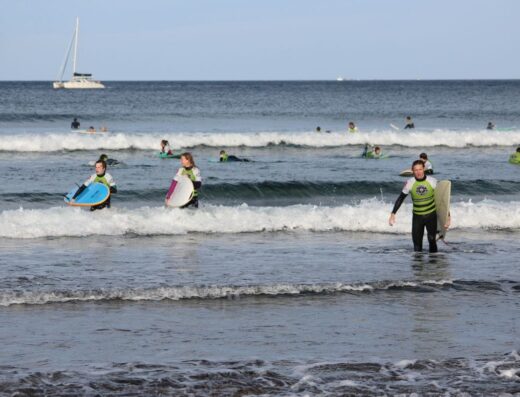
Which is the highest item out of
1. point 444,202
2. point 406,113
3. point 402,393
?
point 406,113

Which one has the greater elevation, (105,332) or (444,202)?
(444,202)

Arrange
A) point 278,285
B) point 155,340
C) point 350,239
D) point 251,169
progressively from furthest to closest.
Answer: point 251,169
point 350,239
point 278,285
point 155,340

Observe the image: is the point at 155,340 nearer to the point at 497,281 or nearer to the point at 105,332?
the point at 105,332

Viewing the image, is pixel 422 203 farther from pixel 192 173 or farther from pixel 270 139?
pixel 270 139

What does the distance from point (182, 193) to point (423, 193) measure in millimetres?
5444

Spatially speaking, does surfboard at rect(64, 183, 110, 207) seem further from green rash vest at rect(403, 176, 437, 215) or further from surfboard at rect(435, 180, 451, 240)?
surfboard at rect(435, 180, 451, 240)

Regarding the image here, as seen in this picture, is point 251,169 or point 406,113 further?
point 406,113

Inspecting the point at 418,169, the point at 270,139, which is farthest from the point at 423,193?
the point at 270,139

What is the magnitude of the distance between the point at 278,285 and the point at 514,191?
A: 16992mm

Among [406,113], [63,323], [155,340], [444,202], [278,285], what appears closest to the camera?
[155,340]

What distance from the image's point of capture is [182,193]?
60.0 feet

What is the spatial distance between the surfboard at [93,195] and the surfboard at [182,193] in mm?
1408

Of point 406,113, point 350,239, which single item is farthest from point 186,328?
point 406,113

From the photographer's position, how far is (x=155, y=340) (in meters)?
10.1
